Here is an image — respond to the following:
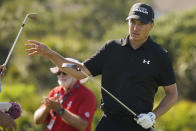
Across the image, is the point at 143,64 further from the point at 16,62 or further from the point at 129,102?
the point at 16,62

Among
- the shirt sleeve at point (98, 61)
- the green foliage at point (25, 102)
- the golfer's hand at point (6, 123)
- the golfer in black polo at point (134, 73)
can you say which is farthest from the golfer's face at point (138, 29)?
the green foliage at point (25, 102)

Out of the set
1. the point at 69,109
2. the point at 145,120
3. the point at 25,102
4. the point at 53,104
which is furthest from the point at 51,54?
the point at 25,102

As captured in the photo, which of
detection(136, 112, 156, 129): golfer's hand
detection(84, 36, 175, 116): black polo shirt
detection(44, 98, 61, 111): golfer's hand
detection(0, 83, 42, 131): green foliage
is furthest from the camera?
Answer: detection(0, 83, 42, 131): green foliage

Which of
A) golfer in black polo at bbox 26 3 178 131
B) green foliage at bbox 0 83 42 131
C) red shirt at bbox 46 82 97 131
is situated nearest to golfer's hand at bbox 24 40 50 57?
golfer in black polo at bbox 26 3 178 131

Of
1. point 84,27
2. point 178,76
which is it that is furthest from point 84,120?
point 84,27

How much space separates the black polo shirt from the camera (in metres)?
4.60

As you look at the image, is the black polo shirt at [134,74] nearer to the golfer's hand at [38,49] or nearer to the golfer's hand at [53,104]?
the golfer's hand at [38,49]

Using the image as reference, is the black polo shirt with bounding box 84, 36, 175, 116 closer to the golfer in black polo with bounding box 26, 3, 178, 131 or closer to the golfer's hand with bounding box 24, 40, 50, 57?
the golfer in black polo with bounding box 26, 3, 178, 131

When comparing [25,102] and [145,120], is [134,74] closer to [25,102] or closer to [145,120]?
[145,120]

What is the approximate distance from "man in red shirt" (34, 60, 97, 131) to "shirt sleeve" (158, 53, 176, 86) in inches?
46.5

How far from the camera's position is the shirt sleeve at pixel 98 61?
189 inches

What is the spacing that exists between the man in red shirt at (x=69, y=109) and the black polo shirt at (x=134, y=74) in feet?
2.69

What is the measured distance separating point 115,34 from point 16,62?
4.14 meters

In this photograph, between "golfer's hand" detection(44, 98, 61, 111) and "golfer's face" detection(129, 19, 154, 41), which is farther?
"golfer's hand" detection(44, 98, 61, 111)
